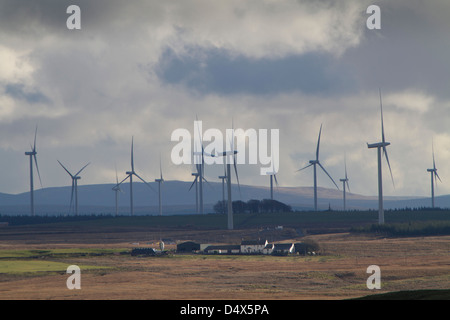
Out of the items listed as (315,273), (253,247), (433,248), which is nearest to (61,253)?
(253,247)

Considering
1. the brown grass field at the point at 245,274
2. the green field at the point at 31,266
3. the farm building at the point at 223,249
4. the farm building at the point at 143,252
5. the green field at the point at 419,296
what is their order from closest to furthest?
the green field at the point at 419,296 < the brown grass field at the point at 245,274 < the green field at the point at 31,266 < the farm building at the point at 143,252 < the farm building at the point at 223,249

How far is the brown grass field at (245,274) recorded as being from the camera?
7312 centimetres

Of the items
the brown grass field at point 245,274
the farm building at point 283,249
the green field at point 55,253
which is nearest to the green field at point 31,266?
the brown grass field at point 245,274

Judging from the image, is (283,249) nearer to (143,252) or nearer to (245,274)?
(143,252)

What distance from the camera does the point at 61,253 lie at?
436 ft

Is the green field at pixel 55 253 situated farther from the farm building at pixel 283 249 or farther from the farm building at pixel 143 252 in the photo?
the farm building at pixel 283 249

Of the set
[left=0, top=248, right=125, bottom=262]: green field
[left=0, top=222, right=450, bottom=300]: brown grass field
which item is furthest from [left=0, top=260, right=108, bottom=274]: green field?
[left=0, top=248, right=125, bottom=262]: green field

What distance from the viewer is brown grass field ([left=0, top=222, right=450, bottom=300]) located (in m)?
73.1

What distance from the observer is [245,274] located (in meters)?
93.5

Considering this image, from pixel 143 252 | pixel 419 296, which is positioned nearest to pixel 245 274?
pixel 419 296

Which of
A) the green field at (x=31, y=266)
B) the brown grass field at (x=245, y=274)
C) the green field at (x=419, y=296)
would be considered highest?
the green field at (x=419, y=296)
